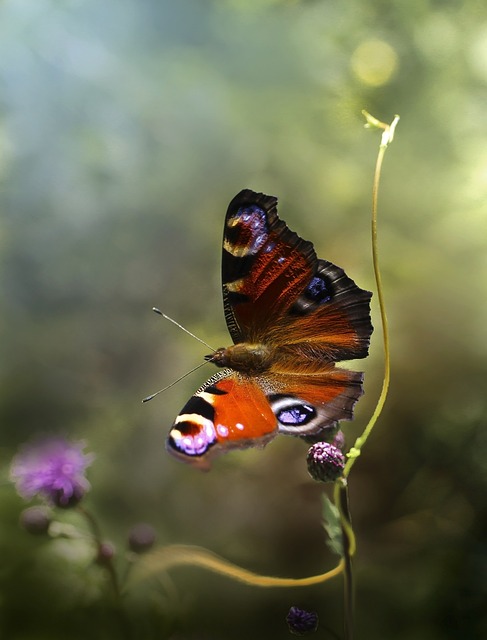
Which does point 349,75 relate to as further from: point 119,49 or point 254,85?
point 119,49

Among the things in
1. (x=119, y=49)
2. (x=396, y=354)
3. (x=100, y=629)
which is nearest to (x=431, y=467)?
(x=396, y=354)

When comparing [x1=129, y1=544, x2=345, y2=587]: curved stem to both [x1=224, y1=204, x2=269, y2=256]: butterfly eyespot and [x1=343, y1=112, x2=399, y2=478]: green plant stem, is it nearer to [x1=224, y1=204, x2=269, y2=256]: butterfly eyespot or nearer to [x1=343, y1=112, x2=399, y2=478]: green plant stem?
[x1=343, y1=112, x2=399, y2=478]: green plant stem

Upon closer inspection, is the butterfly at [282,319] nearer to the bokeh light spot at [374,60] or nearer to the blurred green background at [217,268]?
the blurred green background at [217,268]

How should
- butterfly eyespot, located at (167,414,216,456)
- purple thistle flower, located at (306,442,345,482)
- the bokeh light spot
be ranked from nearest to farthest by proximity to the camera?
1. butterfly eyespot, located at (167,414,216,456)
2. purple thistle flower, located at (306,442,345,482)
3. the bokeh light spot

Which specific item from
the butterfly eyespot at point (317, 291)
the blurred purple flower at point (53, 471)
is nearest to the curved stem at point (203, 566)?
the blurred purple flower at point (53, 471)

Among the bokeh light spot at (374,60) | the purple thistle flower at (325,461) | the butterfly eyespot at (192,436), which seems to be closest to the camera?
the butterfly eyespot at (192,436)

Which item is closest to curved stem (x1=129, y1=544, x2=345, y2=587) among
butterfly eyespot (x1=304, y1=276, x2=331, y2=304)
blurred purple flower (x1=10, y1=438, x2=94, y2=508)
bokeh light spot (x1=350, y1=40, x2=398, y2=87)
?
blurred purple flower (x1=10, y1=438, x2=94, y2=508)

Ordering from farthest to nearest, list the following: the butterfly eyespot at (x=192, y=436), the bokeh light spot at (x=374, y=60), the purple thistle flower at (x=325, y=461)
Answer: the bokeh light spot at (x=374, y=60)
the purple thistle flower at (x=325, y=461)
the butterfly eyespot at (x=192, y=436)

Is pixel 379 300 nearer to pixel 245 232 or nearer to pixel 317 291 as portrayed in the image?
pixel 317 291
